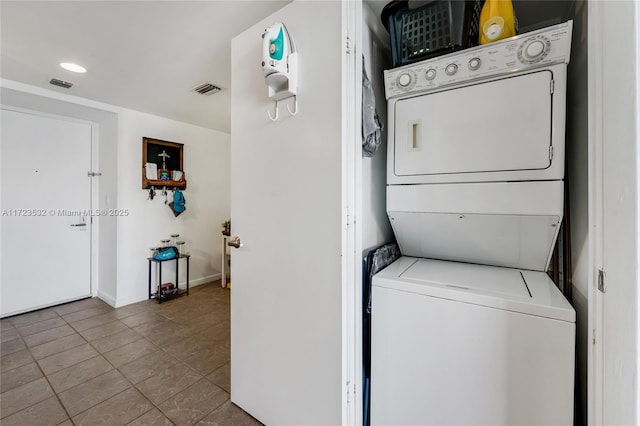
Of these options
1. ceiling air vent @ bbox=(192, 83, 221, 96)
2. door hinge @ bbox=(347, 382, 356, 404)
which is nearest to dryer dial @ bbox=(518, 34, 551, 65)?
door hinge @ bbox=(347, 382, 356, 404)

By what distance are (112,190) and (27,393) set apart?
2.12 meters

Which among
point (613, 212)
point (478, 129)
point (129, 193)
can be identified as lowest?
point (613, 212)

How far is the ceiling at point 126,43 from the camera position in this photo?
154 centimetres

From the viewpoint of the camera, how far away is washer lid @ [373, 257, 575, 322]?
974 mm

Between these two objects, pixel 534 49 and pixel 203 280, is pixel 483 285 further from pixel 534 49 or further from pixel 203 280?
pixel 203 280

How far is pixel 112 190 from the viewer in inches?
127

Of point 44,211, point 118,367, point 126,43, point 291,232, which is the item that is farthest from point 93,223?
point 291,232

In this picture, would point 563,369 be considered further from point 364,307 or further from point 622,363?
point 364,307

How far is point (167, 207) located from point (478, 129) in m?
3.66

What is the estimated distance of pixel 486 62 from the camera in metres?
1.17

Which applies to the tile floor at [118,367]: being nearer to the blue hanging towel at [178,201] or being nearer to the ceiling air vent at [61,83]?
the blue hanging towel at [178,201]

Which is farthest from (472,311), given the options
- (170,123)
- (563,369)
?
(170,123)

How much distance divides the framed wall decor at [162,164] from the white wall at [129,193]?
78mm

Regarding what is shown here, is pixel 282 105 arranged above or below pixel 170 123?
below
